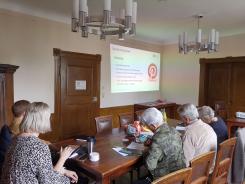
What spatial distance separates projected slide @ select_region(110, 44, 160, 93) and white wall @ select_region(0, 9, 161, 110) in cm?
79

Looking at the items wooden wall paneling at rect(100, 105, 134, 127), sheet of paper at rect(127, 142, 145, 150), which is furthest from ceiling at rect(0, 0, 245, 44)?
sheet of paper at rect(127, 142, 145, 150)

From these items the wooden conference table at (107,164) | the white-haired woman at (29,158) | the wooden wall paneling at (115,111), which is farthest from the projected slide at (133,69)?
the white-haired woman at (29,158)

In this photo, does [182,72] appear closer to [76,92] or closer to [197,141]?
[76,92]

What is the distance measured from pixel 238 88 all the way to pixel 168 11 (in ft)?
9.31

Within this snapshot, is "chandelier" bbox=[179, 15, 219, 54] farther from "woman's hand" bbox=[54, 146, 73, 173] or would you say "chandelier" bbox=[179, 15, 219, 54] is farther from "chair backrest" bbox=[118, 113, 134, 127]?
"woman's hand" bbox=[54, 146, 73, 173]

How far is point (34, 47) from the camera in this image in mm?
3852

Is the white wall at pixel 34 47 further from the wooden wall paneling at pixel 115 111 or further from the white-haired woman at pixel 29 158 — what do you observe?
the white-haired woman at pixel 29 158

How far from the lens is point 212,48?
3.30 m

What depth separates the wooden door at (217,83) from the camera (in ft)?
17.9

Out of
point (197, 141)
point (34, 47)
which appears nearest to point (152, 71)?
point (34, 47)

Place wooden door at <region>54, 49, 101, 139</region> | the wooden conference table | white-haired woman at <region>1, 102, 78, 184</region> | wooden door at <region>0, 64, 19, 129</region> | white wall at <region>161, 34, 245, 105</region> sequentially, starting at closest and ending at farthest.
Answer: white-haired woman at <region>1, 102, 78, 184</region> < the wooden conference table < wooden door at <region>0, 64, 19, 129</region> < wooden door at <region>54, 49, 101, 139</region> < white wall at <region>161, 34, 245, 105</region>

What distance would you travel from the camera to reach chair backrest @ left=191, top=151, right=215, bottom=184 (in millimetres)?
1575

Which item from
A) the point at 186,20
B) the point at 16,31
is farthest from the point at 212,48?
the point at 16,31

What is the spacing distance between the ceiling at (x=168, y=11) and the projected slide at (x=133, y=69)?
2.67ft
